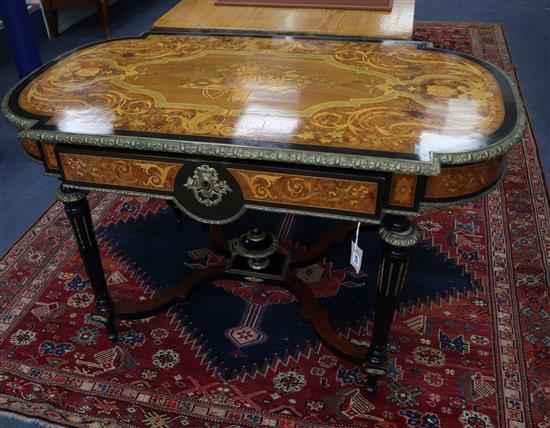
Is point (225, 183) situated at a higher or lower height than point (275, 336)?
higher

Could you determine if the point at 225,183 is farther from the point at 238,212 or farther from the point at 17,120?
the point at 17,120

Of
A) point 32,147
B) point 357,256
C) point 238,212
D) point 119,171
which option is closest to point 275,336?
point 357,256

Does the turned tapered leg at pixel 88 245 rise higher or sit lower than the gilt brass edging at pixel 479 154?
lower

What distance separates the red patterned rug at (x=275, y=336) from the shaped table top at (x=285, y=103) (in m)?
0.82

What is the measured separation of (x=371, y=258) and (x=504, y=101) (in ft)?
3.07

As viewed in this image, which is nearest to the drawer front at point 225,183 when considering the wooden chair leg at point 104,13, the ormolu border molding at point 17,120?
the ormolu border molding at point 17,120

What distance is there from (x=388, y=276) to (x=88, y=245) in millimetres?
896

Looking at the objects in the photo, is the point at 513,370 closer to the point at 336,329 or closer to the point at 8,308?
the point at 336,329

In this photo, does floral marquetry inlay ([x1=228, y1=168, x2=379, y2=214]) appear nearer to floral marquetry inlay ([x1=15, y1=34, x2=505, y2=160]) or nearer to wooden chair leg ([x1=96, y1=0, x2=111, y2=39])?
floral marquetry inlay ([x1=15, y1=34, x2=505, y2=160])

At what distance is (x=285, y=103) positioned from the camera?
144 centimetres

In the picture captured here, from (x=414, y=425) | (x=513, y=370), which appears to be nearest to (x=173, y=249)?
(x=414, y=425)

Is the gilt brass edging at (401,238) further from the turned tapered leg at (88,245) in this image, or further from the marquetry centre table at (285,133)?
the turned tapered leg at (88,245)

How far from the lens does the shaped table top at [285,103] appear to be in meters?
1.23

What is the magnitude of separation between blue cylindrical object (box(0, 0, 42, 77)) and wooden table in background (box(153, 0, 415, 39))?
130cm
